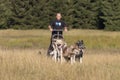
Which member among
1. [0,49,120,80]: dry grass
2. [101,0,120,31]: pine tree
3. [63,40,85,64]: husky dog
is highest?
[0,49,120,80]: dry grass

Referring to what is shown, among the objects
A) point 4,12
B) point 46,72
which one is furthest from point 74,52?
point 4,12

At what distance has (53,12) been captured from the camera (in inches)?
2437

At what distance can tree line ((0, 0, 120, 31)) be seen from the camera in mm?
61312

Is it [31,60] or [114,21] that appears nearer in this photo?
[31,60]

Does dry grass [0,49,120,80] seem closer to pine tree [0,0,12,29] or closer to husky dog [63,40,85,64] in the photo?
husky dog [63,40,85,64]

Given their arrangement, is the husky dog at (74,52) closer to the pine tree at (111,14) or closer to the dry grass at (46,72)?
the dry grass at (46,72)

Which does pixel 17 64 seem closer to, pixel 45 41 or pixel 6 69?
pixel 6 69

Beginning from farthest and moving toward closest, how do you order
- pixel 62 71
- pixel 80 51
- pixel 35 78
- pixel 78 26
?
pixel 78 26, pixel 80 51, pixel 62 71, pixel 35 78

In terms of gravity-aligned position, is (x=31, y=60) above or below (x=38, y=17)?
above

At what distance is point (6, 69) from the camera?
32.4 ft

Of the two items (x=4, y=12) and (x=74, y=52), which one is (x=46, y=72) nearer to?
(x=74, y=52)

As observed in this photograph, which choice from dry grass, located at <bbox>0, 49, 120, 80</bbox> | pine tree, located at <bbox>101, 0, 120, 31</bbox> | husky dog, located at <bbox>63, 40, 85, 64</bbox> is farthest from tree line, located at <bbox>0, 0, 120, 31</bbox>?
dry grass, located at <bbox>0, 49, 120, 80</bbox>

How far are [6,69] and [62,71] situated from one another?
1288 millimetres

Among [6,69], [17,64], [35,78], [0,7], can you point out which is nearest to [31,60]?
[17,64]
